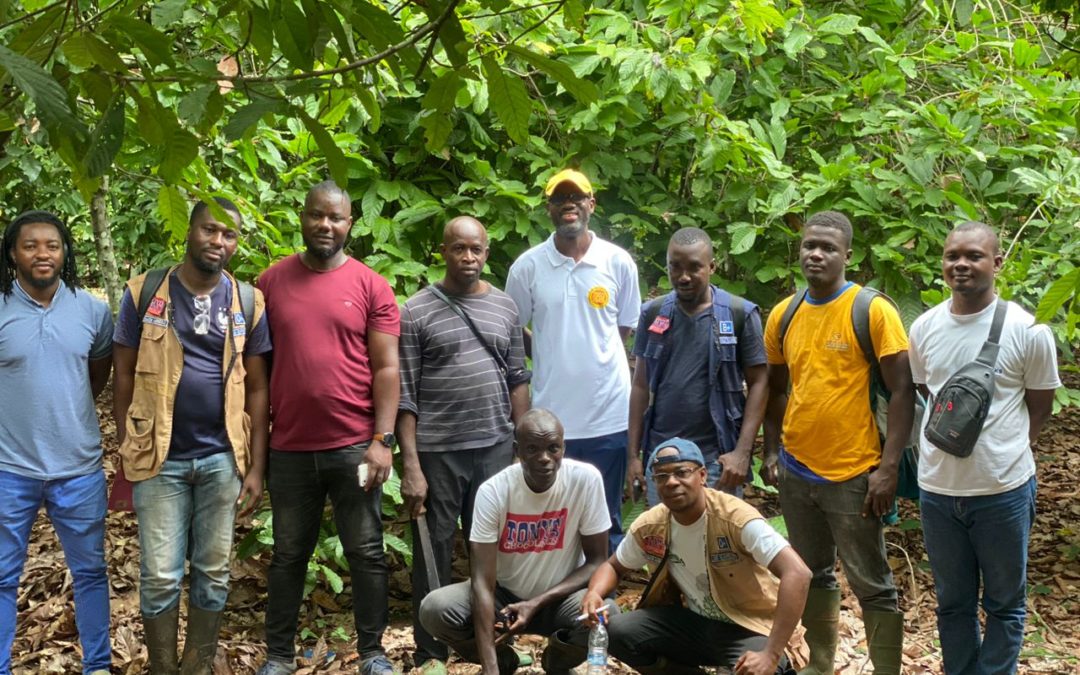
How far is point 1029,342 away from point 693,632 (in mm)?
1690

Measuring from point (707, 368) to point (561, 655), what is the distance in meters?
1.39

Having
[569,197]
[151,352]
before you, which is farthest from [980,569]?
[151,352]

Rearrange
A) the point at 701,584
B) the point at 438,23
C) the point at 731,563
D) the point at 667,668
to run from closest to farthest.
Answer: the point at 438,23, the point at 731,563, the point at 701,584, the point at 667,668

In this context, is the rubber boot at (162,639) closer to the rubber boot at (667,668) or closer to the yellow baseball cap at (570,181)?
the rubber boot at (667,668)

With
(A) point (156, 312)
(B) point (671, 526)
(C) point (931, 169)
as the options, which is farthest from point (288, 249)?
→ (C) point (931, 169)

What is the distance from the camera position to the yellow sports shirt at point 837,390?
4387mm

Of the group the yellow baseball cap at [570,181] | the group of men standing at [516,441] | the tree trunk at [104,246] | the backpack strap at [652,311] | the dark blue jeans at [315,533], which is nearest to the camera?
the group of men standing at [516,441]

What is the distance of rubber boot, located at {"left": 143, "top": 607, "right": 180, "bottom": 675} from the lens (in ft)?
15.1

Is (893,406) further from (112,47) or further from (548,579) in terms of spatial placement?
(112,47)

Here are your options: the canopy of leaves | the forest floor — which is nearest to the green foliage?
the forest floor

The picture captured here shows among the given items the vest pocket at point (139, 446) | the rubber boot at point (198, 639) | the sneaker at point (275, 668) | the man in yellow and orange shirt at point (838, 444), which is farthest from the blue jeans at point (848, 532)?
the vest pocket at point (139, 446)

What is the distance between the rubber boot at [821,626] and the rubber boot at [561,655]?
969 millimetres

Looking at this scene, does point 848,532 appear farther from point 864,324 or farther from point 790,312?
point 790,312

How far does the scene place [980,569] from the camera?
4.33 metres
